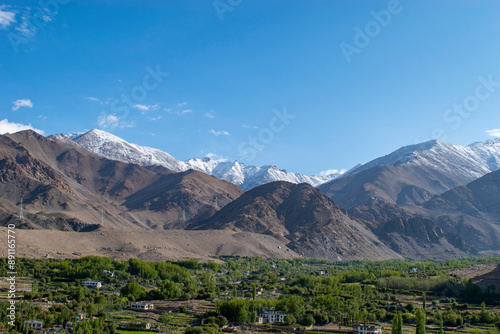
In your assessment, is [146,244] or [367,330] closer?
[367,330]

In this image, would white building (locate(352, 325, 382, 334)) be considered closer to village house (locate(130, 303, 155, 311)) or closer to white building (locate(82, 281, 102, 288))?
village house (locate(130, 303, 155, 311))

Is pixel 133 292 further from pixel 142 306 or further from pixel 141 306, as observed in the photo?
pixel 142 306

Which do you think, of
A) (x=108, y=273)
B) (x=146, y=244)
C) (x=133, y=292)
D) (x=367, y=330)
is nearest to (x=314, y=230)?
(x=146, y=244)

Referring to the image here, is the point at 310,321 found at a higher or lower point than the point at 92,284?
lower

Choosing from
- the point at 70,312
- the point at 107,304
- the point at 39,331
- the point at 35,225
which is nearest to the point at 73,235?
the point at 35,225

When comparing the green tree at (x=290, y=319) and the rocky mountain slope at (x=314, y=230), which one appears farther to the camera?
the rocky mountain slope at (x=314, y=230)

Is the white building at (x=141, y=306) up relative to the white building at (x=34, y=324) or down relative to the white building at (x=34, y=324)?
up

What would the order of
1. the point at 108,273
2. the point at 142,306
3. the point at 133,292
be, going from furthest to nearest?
the point at 108,273 → the point at 133,292 → the point at 142,306

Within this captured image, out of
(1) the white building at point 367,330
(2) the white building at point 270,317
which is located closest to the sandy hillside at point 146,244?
(2) the white building at point 270,317

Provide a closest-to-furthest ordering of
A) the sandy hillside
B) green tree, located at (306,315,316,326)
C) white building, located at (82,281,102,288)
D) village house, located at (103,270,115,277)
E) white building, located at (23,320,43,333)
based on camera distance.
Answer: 1. white building, located at (23,320,43,333)
2. green tree, located at (306,315,316,326)
3. white building, located at (82,281,102,288)
4. village house, located at (103,270,115,277)
5. the sandy hillside

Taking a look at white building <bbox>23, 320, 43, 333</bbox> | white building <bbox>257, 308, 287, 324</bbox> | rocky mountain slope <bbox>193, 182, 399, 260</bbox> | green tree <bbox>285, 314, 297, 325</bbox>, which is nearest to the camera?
white building <bbox>23, 320, 43, 333</bbox>

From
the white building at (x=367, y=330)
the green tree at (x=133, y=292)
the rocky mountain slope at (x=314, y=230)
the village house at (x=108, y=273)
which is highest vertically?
the rocky mountain slope at (x=314, y=230)

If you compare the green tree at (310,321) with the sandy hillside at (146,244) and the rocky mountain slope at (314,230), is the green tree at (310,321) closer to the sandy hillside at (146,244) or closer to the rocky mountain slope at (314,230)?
the sandy hillside at (146,244)

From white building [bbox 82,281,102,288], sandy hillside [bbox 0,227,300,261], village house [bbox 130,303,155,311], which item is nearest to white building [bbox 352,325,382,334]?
village house [bbox 130,303,155,311]
